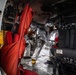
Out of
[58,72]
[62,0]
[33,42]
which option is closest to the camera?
[62,0]

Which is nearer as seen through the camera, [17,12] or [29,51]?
[17,12]

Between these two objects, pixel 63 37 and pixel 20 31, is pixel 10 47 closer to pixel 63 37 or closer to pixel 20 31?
pixel 20 31

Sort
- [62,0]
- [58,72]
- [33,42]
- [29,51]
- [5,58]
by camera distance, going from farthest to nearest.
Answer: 1. [29,51]
2. [33,42]
3. [58,72]
4. [62,0]
5. [5,58]

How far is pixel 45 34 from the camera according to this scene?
342cm

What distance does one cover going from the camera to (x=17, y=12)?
2.28 meters

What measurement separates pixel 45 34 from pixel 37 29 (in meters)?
0.23

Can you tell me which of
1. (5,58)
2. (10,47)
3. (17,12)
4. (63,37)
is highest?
(17,12)

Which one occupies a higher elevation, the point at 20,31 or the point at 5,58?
the point at 20,31

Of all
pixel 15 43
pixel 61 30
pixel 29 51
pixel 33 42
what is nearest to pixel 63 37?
pixel 61 30

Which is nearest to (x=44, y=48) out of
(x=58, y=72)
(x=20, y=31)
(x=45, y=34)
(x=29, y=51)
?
(x=45, y=34)

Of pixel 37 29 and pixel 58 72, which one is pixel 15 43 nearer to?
pixel 58 72

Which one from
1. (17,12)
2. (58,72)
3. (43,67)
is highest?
(17,12)

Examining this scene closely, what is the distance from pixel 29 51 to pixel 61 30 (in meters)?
2.94

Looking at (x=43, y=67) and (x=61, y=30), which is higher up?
(x=61, y=30)
